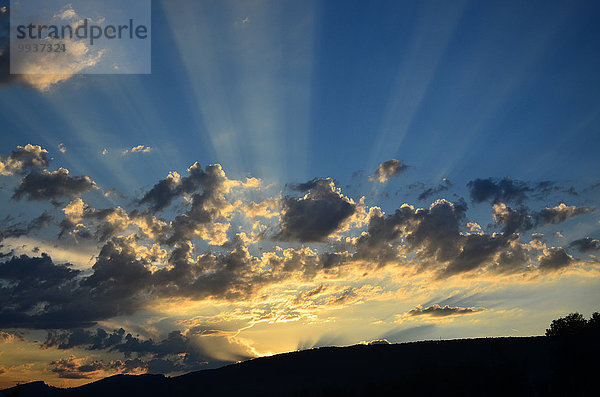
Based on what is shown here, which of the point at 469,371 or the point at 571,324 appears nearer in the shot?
the point at 469,371

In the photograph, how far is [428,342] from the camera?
198 metres

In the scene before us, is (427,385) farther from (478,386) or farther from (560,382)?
(560,382)

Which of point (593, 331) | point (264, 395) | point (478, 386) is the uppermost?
point (593, 331)

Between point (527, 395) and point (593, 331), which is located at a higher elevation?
point (593, 331)

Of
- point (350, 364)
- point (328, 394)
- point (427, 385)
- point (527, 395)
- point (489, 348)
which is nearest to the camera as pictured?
point (527, 395)

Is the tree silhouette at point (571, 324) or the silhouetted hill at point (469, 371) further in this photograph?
the tree silhouette at point (571, 324)

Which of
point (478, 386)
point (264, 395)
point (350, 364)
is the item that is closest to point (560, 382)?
point (478, 386)

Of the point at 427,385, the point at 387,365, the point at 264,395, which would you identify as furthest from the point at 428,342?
the point at 264,395

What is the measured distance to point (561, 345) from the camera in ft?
489

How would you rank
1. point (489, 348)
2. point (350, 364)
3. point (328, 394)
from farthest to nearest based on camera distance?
point (350, 364)
point (489, 348)
point (328, 394)

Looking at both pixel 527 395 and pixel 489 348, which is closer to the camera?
pixel 527 395

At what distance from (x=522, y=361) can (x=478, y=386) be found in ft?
102

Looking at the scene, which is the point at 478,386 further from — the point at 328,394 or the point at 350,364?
the point at 350,364

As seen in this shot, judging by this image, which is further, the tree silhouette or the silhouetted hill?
the tree silhouette
